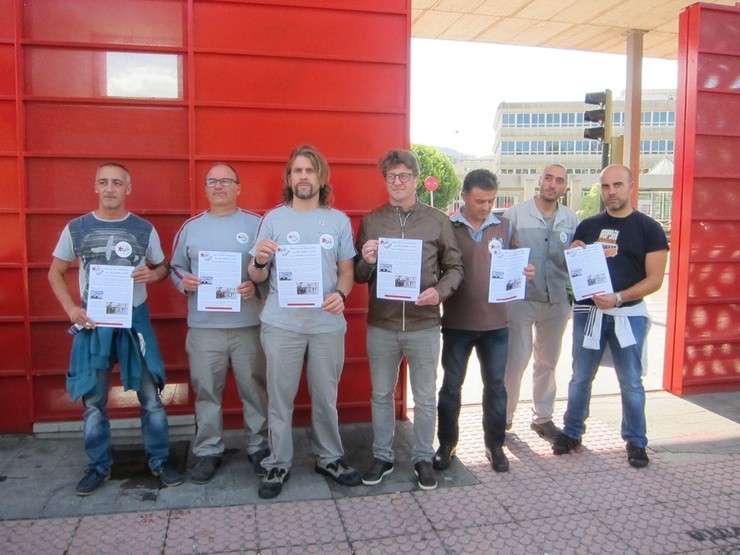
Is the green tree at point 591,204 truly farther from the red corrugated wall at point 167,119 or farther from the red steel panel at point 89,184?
the red steel panel at point 89,184

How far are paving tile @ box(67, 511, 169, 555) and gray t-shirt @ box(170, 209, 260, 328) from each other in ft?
3.79

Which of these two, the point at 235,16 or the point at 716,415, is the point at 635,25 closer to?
the point at 716,415

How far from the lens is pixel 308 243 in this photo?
358 centimetres

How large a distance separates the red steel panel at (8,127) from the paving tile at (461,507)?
12.1ft

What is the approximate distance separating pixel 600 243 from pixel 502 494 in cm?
181

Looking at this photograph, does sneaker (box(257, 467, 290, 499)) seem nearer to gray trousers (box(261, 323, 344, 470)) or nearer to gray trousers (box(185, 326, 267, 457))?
gray trousers (box(261, 323, 344, 470))

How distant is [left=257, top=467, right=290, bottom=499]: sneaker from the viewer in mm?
3604

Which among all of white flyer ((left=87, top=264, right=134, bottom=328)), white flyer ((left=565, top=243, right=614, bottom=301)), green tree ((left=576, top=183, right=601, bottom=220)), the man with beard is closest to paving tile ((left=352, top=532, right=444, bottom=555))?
the man with beard

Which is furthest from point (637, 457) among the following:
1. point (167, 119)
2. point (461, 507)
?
Answer: point (167, 119)

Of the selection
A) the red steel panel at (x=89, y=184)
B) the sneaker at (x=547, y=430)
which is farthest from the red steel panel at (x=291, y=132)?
the sneaker at (x=547, y=430)

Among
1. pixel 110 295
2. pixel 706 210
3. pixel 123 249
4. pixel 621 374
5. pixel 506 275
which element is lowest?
pixel 621 374

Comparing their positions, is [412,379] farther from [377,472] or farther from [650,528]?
[650,528]

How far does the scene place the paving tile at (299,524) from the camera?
10.4 feet

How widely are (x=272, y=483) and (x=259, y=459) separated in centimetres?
36
